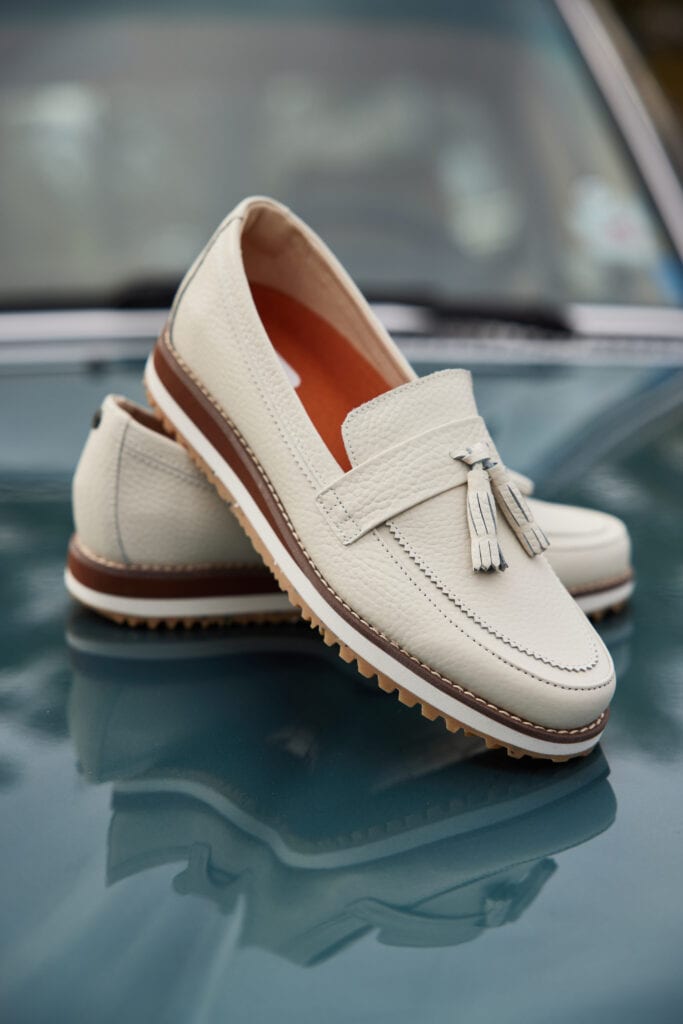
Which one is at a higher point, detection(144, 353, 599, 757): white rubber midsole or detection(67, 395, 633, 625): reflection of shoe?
detection(144, 353, 599, 757): white rubber midsole

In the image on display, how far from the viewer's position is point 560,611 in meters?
0.94

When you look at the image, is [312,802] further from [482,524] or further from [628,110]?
[628,110]

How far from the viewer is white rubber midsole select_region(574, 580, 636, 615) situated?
115cm

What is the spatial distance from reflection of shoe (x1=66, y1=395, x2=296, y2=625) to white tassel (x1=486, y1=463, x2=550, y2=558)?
0.95 feet

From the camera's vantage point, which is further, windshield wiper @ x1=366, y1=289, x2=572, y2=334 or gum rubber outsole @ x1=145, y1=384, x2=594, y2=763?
windshield wiper @ x1=366, y1=289, x2=572, y2=334

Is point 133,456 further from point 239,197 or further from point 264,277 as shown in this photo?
point 239,197

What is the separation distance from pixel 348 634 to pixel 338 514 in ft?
0.33

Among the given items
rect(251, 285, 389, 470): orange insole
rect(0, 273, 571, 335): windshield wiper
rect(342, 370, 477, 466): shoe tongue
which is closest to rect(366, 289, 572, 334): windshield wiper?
rect(0, 273, 571, 335): windshield wiper

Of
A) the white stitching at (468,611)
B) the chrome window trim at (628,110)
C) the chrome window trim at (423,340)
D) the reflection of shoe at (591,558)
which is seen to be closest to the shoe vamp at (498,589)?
A: the white stitching at (468,611)

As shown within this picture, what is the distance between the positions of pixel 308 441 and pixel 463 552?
195 millimetres

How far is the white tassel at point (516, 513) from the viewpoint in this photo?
97 cm

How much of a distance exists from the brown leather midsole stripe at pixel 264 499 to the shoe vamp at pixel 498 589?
5cm

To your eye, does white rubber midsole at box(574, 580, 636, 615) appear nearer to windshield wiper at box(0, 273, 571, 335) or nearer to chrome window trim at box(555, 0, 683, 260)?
windshield wiper at box(0, 273, 571, 335)

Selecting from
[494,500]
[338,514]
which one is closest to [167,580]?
[338,514]
